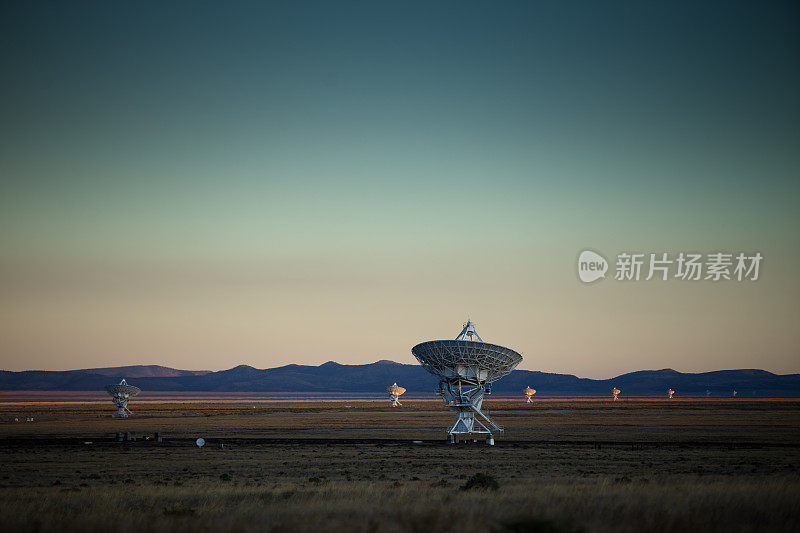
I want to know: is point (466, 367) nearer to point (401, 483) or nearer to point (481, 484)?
point (401, 483)

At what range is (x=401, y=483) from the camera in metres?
33.2

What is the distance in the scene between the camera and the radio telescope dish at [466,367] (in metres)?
61.2

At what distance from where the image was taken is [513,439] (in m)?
67.5

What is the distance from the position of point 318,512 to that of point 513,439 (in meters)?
51.1

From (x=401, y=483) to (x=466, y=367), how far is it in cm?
2970

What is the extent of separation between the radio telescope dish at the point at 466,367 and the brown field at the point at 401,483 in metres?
3.90

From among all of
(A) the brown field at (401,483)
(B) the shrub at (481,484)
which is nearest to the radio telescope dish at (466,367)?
(A) the brown field at (401,483)

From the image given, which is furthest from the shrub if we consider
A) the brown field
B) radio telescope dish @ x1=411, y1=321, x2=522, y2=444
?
radio telescope dish @ x1=411, y1=321, x2=522, y2=444

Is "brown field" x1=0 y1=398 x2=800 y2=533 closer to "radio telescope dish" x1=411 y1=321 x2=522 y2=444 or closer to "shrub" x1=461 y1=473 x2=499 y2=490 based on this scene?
"shrub" x1=461 y1=473 x2=499 y2=490

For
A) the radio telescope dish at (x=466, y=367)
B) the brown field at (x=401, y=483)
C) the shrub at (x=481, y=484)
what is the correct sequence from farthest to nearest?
the radio telescope dish at (x=466, y=367), the shrub at (x=481, y=484), the brown field at (x=401, y=483)

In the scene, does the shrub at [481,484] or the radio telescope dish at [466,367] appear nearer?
the shrub at [481,484]

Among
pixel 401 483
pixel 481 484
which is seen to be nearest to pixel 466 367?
pixel 401 483

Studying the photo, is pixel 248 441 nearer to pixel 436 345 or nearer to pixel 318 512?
pixel 436 345

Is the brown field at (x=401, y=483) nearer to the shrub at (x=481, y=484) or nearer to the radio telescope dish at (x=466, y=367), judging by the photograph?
the shrub at (x=481, y=484)
